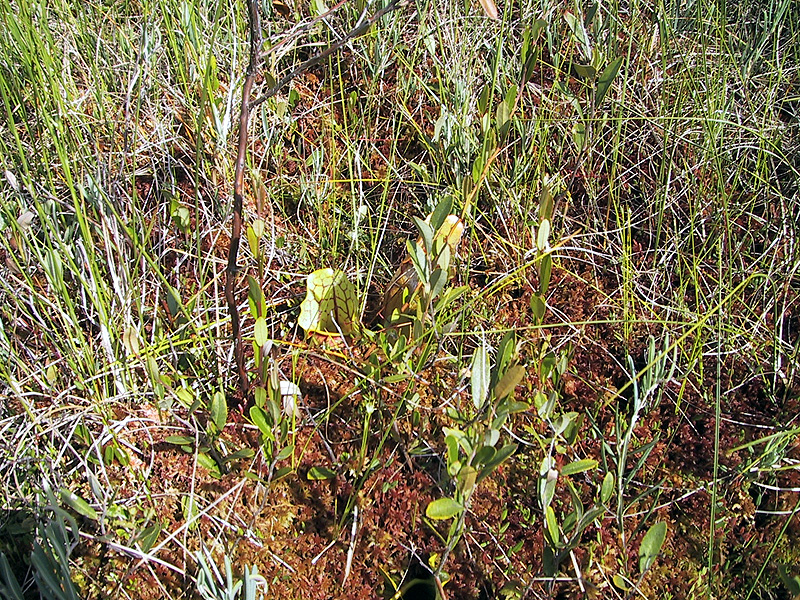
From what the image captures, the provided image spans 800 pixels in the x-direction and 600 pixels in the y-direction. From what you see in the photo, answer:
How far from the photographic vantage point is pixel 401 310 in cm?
147

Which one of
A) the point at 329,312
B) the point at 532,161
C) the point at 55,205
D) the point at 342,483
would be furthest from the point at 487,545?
the point at 55,205

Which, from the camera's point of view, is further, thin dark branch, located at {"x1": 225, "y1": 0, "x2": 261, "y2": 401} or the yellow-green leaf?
the yellow-green leaf

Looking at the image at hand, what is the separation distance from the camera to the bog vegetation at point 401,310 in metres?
1.20

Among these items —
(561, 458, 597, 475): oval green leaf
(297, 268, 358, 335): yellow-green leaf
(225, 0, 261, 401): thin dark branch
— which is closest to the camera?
(225, 0, 261, 401): thin dark branch

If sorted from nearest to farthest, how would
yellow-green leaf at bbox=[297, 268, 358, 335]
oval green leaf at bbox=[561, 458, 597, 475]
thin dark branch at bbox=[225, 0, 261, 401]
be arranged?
Answer: thin dark branch at bbox=[225, 0, 261, 401] < oval green leaf at bbox=[561, 458, 597, 475] < yellow-green leaf at bbox=[297, 268, 358, 335]

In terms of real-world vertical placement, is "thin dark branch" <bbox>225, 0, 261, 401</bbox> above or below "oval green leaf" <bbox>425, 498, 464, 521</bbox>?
above

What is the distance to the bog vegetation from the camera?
47.4 inches

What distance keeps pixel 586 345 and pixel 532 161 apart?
517 millimetres

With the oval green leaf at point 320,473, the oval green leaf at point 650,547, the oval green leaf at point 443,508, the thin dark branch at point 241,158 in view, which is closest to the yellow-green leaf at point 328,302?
the thin dark branch at point 241,158

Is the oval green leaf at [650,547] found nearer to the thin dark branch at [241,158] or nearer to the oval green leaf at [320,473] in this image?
the oval green leaf at [320,473]

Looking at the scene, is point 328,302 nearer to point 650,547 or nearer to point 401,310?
point 401,310

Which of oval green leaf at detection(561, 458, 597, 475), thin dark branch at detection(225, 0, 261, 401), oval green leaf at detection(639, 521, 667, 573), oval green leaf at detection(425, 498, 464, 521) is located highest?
thin dark branch at detection(225, 0, 261, 401)

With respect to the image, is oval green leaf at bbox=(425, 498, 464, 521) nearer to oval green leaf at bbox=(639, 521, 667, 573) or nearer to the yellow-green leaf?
oval green leaf at bbox=(639, 521, 667, 573)

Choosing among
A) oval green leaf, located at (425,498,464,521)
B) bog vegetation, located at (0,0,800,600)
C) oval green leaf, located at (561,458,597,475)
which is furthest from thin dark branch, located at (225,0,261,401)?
oval green leaf, located at (561,458,597,475)
